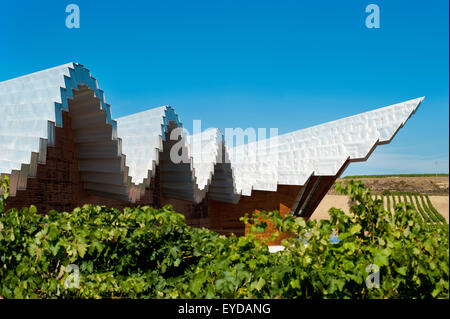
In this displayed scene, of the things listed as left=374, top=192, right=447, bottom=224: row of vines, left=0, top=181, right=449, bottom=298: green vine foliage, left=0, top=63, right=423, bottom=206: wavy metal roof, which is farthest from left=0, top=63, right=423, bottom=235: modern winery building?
left=374, top=192, right=447, bottom=224: row of vines

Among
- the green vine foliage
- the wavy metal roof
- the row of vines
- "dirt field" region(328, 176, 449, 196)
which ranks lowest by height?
the green vine foliage

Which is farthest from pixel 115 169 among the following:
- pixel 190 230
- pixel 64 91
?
pixel 190 230

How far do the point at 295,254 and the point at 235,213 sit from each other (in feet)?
39.9

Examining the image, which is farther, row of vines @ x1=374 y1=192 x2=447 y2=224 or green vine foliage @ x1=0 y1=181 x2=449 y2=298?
row of vines @ x1=374 y1=192 x2=447 y2=224

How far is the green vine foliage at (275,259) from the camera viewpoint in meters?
2.86

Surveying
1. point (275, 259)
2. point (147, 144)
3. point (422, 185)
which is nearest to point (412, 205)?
point (275, 259)

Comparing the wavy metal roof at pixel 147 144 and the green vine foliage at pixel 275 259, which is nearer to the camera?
the green vine foliage at pixel 275 259

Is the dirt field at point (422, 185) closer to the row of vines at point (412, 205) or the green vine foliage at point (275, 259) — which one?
the row of vines at point (412, 205)

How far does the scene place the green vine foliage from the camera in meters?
2.86

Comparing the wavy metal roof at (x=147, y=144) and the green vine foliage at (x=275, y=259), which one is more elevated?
the wavy metal roof at (x=147, y=144)

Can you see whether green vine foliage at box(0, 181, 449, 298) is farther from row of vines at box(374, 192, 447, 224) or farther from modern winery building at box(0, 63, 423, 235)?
modern winery building at box(0, 63, 423, 235)

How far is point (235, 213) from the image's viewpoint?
49.9 ft

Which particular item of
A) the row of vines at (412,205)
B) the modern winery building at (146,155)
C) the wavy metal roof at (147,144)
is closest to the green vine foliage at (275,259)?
the row of vines at (412,205)
